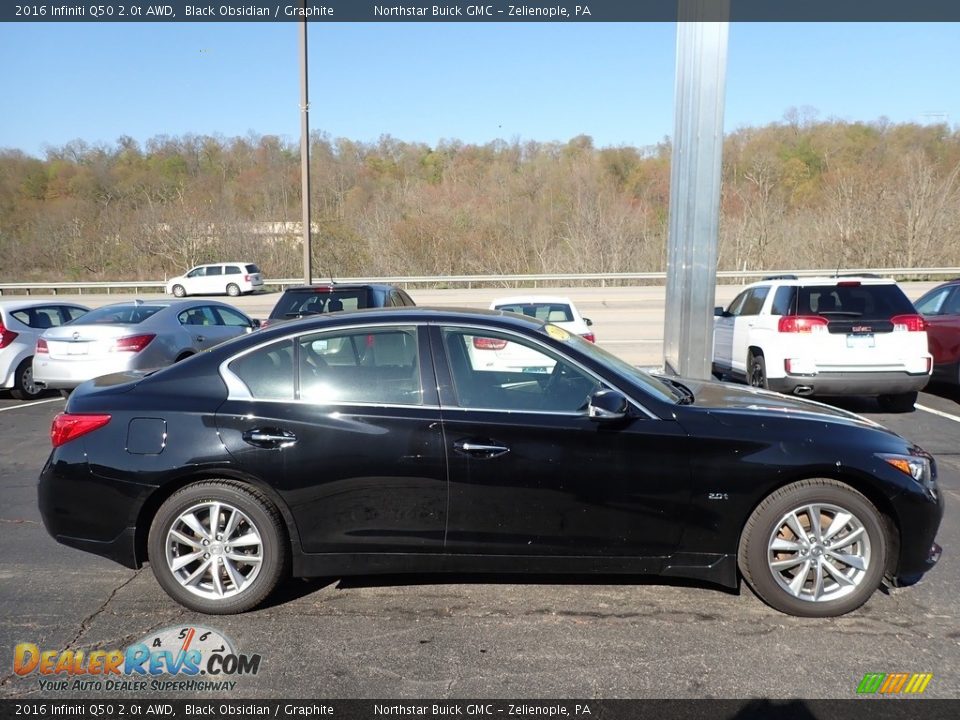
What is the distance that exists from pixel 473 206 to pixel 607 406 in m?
52.3

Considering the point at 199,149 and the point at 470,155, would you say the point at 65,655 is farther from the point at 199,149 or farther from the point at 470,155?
the point at 199,149

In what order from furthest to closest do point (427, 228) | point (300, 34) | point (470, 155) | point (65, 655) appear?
point (470, 155) → point (427, 228) → point (300, 34) → point (65, 655)

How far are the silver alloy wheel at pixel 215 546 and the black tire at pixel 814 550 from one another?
2587 millimetres

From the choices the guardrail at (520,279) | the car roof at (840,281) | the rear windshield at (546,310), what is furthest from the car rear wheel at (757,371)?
the guardrail at (520,279)

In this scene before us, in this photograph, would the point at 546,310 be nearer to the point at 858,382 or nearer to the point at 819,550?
the point at 858,382

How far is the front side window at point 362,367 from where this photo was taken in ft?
13.4

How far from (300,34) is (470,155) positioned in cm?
5158

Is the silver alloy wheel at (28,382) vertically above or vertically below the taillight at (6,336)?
below

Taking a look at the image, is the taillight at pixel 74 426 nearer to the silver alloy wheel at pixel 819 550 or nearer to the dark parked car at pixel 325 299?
the silver alloy wheel at pixel 819 550

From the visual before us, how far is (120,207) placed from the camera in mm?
56688

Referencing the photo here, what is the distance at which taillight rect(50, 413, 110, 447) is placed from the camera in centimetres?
409

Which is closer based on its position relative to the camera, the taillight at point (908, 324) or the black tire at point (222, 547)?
the black tire at point (222, 547)

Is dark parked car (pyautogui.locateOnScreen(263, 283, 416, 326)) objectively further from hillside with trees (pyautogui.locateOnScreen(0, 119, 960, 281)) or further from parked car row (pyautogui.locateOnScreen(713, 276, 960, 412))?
hillside with trees (pyautogui.locateOnScreen(0, 119, 960, 281))

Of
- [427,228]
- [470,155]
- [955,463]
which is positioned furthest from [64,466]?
[470,155]
